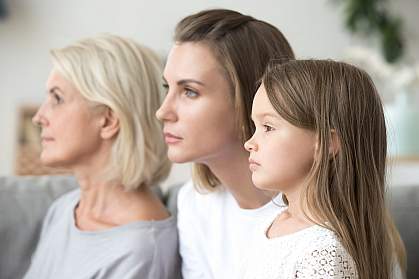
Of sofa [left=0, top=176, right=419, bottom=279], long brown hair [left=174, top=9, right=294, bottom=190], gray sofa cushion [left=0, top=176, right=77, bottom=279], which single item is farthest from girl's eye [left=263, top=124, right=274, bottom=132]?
gray sofa cushion [left=0, top=176, right=77, bottom=279]

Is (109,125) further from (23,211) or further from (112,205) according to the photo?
(23,211)

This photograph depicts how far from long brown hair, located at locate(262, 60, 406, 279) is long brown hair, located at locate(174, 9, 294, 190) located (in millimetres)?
275

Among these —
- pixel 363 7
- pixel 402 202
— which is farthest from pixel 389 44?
pixel 402 202

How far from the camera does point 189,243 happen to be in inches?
66.7

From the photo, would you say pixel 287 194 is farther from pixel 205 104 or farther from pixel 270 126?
pixel 205 104

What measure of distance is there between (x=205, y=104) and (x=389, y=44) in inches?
102

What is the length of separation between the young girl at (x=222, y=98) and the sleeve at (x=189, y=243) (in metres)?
0.07

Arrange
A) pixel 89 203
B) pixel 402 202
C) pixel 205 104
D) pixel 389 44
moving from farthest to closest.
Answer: pixel 389 44 → pixel 89 203 → pixel 402 202 → pixel 205 104

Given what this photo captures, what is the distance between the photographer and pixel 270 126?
1185 mm

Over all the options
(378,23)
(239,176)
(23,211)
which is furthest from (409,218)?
(378,23)

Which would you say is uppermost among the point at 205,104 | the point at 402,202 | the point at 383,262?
the point at 205,104

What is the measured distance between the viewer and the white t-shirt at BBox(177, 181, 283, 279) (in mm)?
1591

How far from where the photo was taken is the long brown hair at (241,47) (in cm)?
149

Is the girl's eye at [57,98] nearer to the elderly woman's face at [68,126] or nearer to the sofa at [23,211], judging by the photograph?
the elderly woman's face at [68,126]
